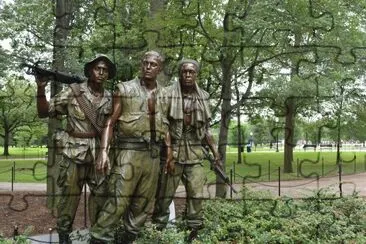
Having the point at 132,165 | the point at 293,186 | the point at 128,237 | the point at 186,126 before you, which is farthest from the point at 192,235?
the point at 293,186

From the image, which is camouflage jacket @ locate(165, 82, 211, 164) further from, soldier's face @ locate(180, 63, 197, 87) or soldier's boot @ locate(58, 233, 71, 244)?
soldier's boot @ locate(58, 233, 71, 244)

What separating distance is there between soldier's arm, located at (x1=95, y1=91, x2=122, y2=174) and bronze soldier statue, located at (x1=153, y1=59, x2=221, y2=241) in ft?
2.80

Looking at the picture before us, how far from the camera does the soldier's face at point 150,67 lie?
620 cm

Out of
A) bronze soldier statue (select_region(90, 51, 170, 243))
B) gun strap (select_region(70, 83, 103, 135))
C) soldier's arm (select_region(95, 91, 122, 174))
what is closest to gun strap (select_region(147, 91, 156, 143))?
bronze soldier statue (select_region(90, 51, 170, 243))

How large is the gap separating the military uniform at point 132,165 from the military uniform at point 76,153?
0.21 m

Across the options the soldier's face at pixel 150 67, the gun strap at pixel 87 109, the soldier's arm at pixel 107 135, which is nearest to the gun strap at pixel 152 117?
the soldier's face at pixel 150 67

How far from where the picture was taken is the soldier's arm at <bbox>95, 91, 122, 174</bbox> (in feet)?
19.4

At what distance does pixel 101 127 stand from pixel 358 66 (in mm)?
7229

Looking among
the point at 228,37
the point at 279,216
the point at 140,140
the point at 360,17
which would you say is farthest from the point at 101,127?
the point at 360,17

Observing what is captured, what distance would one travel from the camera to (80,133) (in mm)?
6234

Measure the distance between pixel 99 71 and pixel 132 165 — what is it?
1.17 metres

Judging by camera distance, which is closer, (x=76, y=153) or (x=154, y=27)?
(x=76, y=153)

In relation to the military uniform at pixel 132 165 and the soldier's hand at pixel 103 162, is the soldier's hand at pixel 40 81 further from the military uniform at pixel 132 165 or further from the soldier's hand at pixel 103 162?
the soldier's hand at pixel 103 162

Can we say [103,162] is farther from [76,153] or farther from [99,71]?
[99,71]
